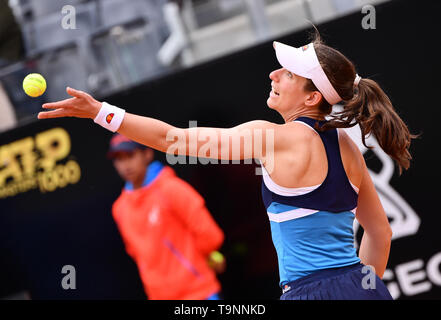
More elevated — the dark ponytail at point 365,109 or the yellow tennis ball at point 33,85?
the yellow tennis ball at point 33,85

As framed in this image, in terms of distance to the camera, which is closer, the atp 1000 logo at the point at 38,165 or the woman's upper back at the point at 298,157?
the woman's upper back at the point at 298,157

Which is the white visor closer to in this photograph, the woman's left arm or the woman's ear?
the woman's ear

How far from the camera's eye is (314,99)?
2.32 meters

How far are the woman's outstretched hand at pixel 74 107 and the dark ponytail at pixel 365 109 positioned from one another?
0.91 m

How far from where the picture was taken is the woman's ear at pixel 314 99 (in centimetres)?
231

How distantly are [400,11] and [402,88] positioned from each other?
632mm

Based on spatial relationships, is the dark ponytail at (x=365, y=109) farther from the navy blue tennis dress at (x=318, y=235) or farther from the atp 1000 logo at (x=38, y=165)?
the atp 1000 logo at (x=38, y=165)

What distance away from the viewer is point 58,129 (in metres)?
4.98

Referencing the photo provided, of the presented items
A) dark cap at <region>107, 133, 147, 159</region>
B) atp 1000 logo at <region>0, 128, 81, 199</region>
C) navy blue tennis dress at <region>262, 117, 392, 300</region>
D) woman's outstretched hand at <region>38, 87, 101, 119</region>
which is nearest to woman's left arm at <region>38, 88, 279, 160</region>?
woman's outstretched hand at <region>38, 87, 101, 119</region>

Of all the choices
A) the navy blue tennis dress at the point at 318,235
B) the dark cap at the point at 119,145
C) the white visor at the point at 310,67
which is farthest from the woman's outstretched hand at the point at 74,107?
the dark cap at the point at 119,145

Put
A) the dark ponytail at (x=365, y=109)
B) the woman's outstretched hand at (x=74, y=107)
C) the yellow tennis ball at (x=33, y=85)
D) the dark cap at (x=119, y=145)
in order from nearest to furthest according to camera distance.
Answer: the woman's outstretched hand at (x=74, y=107), the dark ponytail at (x=365, y=109), the yellow tennis ball at (x=33, y=85), the dark cap at (x=119, y=145)

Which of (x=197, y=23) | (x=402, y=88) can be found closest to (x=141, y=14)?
(x=197, y=23)

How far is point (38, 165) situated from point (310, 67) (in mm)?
3482

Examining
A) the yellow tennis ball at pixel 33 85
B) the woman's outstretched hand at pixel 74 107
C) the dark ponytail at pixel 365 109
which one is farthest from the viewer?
the yellow tennis ball at pixel 33 85
